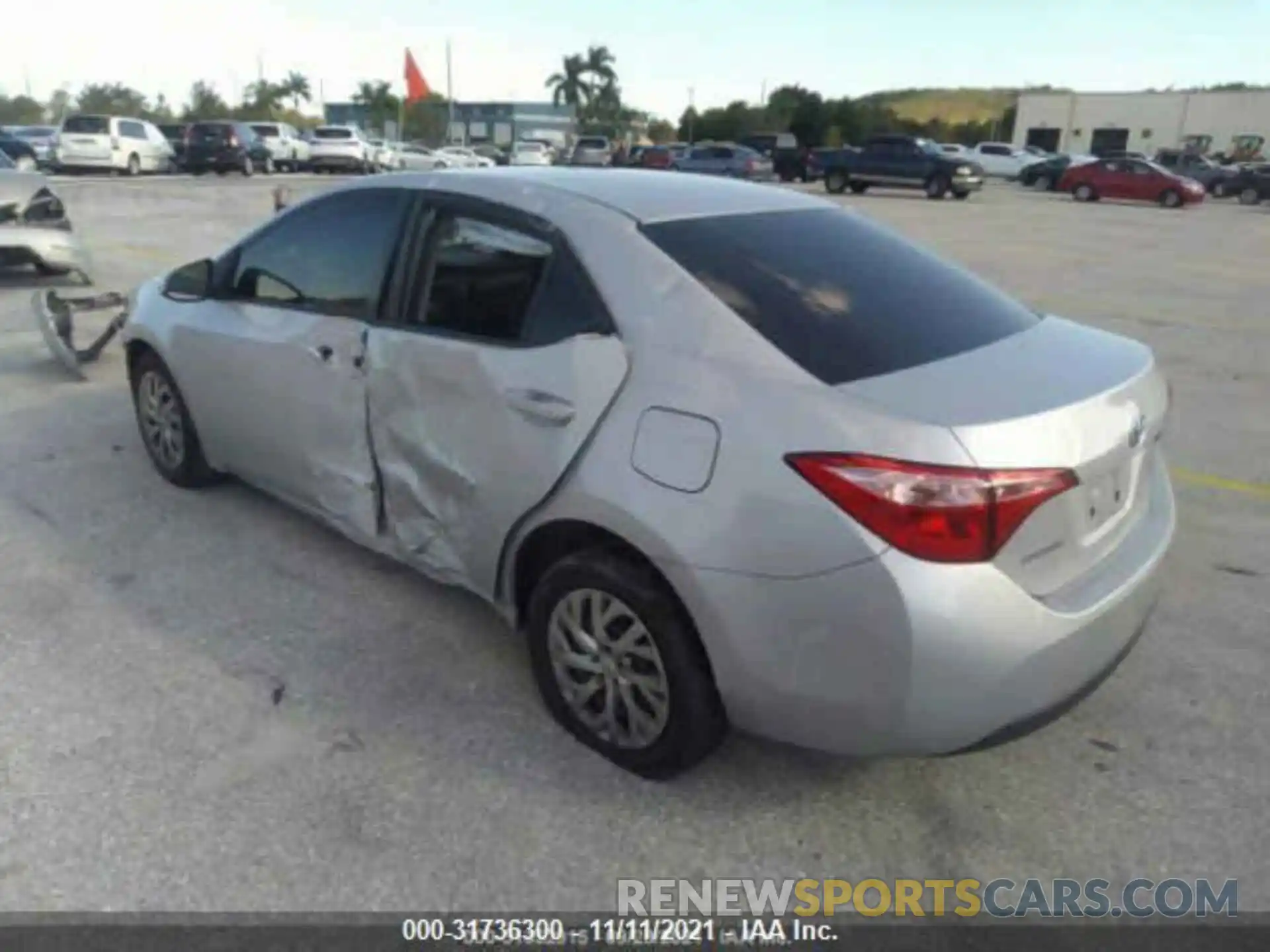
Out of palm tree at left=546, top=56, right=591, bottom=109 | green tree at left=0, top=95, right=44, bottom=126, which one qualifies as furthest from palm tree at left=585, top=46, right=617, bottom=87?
green tree at left=0, top=95, right=44, bottom=126

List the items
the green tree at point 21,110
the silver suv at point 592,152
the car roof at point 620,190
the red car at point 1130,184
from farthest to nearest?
the green tree at point 21,110 → the silver suv at point 592,152 → the red car at point 1130,184 → the car roof at point 620,190

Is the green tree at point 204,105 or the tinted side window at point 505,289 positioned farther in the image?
the green tree at point 204,105

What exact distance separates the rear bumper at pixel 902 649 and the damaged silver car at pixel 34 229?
8.86m

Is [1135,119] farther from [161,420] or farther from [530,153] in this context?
[161,420]

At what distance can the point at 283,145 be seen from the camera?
113 ft

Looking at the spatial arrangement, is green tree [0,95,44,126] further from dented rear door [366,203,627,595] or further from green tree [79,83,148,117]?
dented rear door [366,203,627,595]

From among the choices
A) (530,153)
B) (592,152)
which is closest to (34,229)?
(592,152)

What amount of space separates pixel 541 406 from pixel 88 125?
99.4ft

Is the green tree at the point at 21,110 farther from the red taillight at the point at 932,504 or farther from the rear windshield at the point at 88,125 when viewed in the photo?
the red taillight at the point at 932,504

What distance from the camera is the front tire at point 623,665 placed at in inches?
94.7

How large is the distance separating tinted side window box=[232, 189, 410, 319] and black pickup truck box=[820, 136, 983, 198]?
28420 millimetres

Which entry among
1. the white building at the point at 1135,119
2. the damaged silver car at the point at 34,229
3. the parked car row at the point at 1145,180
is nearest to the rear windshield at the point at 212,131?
the damaged silver car at the point at 34,229

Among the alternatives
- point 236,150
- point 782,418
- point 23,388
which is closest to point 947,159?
point 236,150

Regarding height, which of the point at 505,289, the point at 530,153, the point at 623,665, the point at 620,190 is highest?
the point at 530,153
